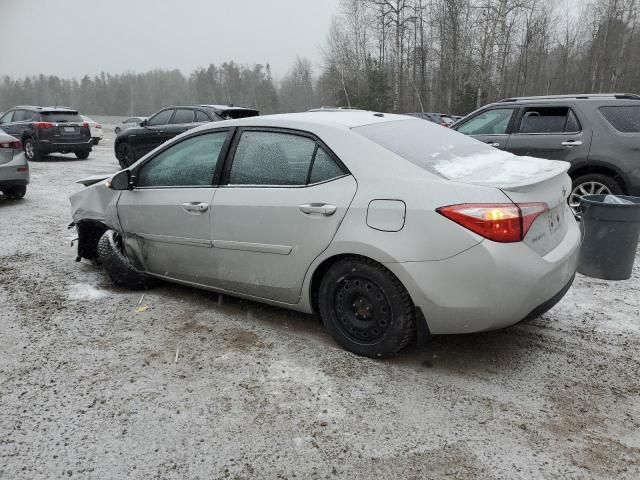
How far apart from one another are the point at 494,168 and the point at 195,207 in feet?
7.14

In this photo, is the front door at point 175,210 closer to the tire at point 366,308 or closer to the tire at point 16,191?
the tire at point 366,308

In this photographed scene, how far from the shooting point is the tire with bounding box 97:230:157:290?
4.50 meters

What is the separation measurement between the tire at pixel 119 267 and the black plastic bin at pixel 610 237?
4.13m

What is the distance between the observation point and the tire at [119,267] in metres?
4.50

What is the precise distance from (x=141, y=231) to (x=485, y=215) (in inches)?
115

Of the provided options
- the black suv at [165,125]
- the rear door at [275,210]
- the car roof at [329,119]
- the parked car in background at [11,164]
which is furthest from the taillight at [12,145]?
the rear door at [275,210]

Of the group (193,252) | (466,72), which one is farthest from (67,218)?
(466,72)

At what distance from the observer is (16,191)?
905cm

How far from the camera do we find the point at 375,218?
9.81 ft

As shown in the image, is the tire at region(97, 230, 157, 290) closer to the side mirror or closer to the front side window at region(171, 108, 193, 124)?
the side mirror

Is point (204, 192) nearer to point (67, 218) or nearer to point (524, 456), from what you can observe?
point (524, 456)

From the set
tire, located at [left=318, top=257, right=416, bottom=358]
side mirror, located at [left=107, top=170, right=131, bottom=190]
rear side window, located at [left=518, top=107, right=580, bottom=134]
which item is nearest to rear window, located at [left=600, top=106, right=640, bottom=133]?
rear side window, located at [left=518, top=107, right=580, bottom=134]

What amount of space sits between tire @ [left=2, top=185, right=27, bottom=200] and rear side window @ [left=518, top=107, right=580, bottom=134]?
8426 millimetres

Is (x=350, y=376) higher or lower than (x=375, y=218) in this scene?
lower
